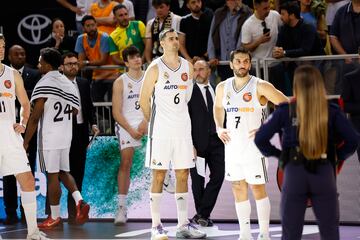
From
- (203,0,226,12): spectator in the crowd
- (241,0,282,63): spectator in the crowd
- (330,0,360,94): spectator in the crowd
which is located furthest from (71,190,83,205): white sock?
(203,0,226,12): spectator in the crowd

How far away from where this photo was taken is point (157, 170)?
11.1 metres

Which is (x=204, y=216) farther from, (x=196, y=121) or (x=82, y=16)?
(x=82, y=16)

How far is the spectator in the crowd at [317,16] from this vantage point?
14.6 metres

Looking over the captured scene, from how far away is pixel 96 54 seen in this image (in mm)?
15227

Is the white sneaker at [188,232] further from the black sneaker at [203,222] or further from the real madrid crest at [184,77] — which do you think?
the real madrid crest at [184,77]

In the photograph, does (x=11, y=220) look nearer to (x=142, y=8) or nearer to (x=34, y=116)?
(x=34, y=116)

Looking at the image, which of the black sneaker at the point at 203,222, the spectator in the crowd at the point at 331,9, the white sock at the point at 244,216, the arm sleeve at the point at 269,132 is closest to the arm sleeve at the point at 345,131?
the arm sleeve at the point at 269,132

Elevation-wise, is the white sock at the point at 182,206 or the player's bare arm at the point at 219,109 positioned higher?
the player's bare arm at the point at 219,109

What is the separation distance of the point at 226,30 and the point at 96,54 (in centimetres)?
215

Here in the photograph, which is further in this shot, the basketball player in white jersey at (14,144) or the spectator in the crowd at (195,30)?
the spectator in the crowd at (195,30)

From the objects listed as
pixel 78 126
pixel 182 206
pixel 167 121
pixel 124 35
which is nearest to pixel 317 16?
pixel 124 35

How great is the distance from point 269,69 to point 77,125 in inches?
109

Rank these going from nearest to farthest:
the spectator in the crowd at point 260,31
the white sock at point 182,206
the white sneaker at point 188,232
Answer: the white sock at point 182,206 → the white sneaker at point 188,232 → the spectator in the crowd at point 260,31

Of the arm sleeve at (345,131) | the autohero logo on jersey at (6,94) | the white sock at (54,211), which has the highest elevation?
the autohero logo on jersey at (6,94)
